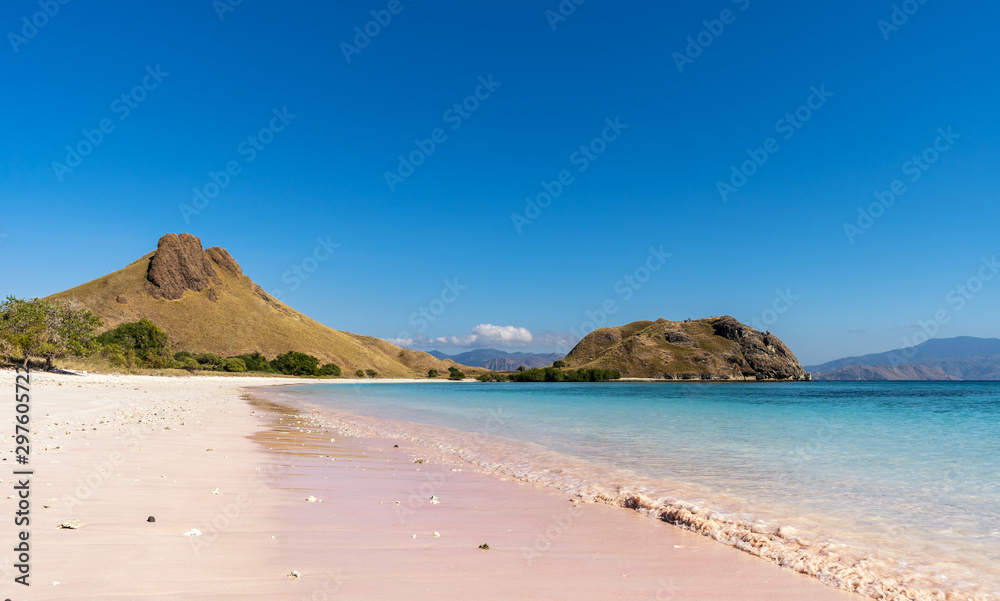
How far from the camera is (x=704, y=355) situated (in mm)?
150375

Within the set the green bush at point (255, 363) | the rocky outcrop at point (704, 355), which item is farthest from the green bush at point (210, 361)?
the rocky outcrop at point (704, 355)

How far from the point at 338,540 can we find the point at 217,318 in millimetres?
153267

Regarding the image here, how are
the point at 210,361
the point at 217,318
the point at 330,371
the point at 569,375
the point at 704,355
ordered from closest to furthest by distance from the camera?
the point at 210,361, the point at 330,371, the point at 217,318, the point at 569,375, the point at 704,355

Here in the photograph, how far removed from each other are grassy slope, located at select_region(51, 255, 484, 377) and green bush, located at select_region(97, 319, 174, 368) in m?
45.1

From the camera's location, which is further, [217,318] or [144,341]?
[217,318]

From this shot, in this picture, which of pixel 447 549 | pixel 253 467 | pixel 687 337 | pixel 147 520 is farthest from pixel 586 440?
pixel 687 337

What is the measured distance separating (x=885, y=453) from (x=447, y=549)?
12.7 metres

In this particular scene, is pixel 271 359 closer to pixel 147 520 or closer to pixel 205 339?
pixel 205 339

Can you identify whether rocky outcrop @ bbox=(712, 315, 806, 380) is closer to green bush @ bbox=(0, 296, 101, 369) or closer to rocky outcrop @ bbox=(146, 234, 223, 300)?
green bush @ bbox=(0, 296, 101, 369)

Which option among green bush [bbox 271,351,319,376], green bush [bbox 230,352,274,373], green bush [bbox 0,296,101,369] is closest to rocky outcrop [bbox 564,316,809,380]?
green bush [bbox 271,351,319,376]

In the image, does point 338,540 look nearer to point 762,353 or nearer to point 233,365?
point 233,365

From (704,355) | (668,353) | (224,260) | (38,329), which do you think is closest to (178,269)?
(224,260)

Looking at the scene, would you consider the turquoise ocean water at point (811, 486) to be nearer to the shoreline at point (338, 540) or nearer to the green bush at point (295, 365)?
the shoreline at point (338, 540)

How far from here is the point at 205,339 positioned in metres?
126
